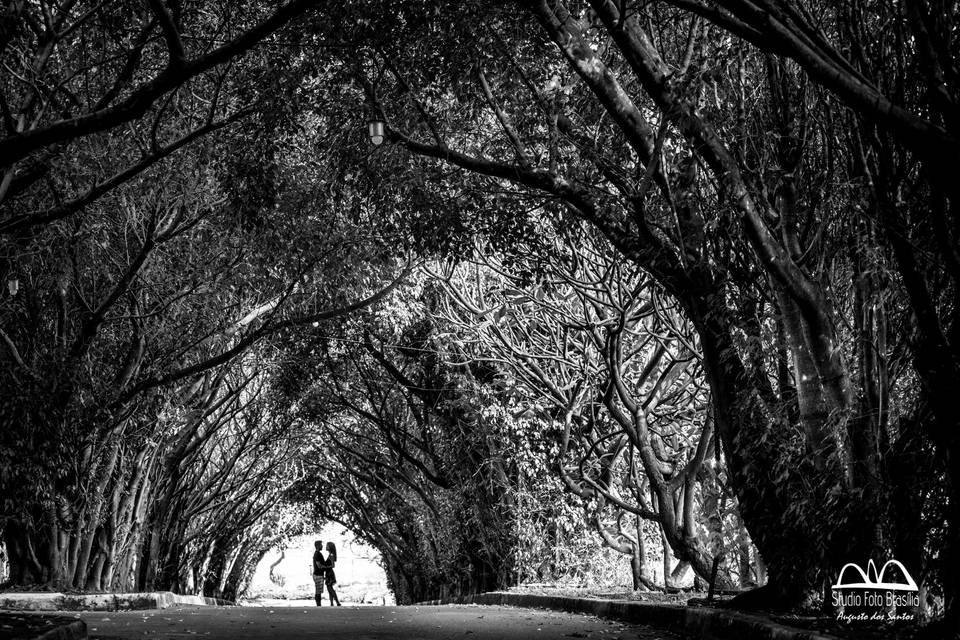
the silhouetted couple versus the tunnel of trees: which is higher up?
the tunnel of trees

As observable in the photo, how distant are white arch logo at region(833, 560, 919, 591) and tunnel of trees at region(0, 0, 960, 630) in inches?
3.9

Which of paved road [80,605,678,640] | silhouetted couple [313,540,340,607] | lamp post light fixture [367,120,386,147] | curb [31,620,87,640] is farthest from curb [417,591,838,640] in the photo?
silhouetted couple [313,540,340,607]

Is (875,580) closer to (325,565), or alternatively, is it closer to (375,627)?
(375,627)

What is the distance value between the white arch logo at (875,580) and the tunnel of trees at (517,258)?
99 mm

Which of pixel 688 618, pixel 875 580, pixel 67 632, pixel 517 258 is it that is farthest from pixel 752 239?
pixel 67 632

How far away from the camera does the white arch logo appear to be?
628 centimetres

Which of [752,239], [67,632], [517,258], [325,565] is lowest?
[325,565]

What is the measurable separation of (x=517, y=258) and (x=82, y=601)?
7568mm

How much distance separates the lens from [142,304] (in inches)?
640

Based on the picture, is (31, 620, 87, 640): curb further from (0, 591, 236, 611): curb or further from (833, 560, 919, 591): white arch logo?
(833, 560, 919, 591): white arch logo

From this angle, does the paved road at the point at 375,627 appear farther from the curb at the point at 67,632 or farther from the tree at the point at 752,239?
the tree at the point at 752,239

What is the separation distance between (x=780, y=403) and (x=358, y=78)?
560 cm

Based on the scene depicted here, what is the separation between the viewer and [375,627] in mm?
10156

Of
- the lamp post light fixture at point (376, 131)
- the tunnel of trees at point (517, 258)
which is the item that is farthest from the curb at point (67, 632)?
the lamp post light fixture at point (376, 131)
